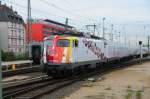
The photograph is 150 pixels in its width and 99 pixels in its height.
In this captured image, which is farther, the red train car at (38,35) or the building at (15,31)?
the building at (15,31)

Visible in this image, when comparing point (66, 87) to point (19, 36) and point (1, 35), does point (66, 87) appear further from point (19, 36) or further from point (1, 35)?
point (19, 36)

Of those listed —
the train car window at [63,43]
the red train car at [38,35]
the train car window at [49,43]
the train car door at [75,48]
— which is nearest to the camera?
the train car window at [63,43]

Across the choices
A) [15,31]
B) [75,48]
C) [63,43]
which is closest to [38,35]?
[15,31]

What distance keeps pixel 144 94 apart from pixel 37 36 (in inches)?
1684

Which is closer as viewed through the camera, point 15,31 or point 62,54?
point 62,54

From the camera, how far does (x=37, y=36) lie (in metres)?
56.7

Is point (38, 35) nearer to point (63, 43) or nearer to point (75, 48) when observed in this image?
point (75, 48)

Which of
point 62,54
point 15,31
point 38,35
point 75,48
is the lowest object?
point 62,54

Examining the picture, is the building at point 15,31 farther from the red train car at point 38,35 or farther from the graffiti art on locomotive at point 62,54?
the graffiti art on locomotive at point 62,54

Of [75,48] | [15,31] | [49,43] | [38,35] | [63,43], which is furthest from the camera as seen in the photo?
[15,31]

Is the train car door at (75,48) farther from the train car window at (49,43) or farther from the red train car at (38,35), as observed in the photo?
the red train car at (38,35)

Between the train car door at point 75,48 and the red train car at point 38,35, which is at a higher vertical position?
the red train car at point 38,35

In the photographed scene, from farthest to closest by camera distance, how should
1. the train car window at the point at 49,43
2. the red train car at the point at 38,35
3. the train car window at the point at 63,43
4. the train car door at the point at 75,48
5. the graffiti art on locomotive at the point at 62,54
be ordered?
the red train car at the point at 38,35
the train car door at the point at 75,48
the train car window at the point at 49,43
the train car window at the point at 63,43
the graffiti art on locomotive at the point at 62,54

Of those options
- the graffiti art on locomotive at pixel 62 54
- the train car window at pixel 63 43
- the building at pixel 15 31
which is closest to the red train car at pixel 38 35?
the graffiti art on locomotive at pixel 62 54
